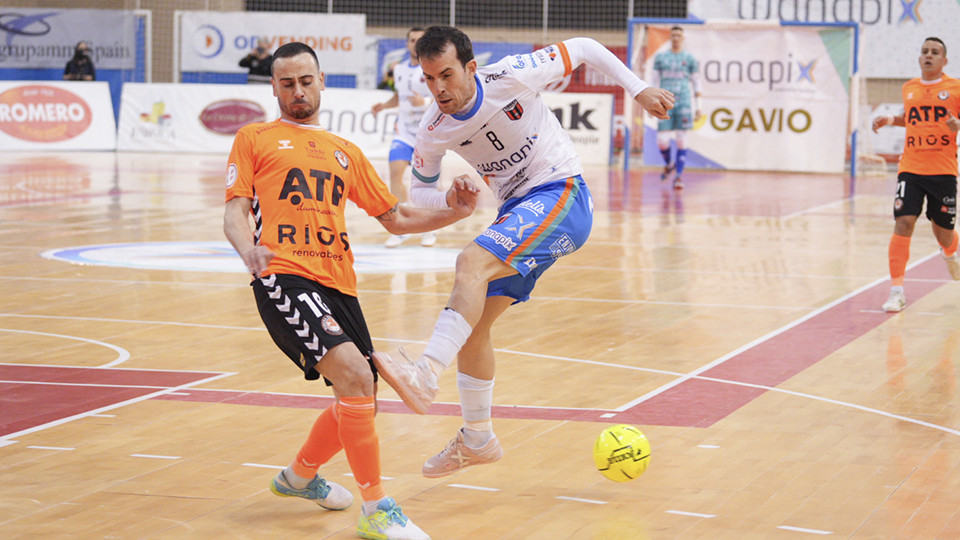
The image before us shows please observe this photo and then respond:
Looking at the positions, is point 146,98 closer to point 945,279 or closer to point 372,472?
point 945,279

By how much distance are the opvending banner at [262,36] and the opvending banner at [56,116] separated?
349 cm

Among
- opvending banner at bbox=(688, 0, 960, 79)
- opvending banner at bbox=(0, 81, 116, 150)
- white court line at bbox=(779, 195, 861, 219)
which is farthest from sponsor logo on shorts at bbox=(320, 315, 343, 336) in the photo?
opvending banner at bbox=(0, 81, 116, 150)

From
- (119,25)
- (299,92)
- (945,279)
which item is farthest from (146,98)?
(299,92)

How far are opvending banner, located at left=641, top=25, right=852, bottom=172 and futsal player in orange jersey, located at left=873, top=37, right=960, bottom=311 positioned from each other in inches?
614

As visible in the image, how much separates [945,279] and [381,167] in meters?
14.4

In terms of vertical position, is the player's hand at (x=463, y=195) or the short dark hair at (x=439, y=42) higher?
the short dark hair at (x=439, y=42)

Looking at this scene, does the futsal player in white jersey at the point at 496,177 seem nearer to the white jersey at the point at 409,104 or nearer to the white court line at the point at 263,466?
the white court line at the point at 263,466

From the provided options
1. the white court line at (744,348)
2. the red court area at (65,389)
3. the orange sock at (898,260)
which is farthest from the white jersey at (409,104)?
the red court area at (65,389)

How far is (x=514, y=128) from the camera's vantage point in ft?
18.1

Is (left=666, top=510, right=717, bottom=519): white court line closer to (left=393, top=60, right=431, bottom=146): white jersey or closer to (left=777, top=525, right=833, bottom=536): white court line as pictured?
(left=777, top=525, right=833, bottom=536): white court line

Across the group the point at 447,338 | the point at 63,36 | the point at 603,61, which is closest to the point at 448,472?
the point at 447,338

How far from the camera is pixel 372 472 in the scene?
4.63 m

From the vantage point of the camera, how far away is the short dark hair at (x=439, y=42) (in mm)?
5191

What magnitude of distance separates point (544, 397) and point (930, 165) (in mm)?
4925
